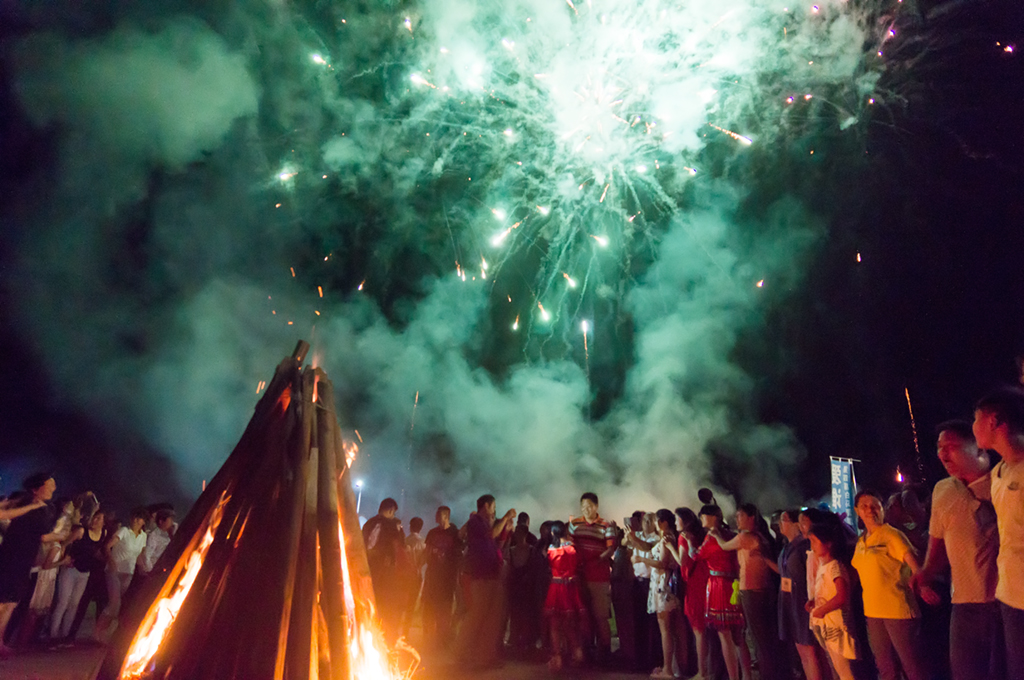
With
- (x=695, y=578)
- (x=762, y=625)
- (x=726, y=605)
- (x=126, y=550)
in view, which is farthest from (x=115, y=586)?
(x=762, y=625)

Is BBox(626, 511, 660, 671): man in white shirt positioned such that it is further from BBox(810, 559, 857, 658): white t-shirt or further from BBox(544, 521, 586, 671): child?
BBox(810, 559, 857, 658): white t-shirt

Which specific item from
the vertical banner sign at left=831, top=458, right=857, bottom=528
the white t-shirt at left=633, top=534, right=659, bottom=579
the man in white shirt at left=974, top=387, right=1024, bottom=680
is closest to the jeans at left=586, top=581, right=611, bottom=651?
the white t-shirt at left=633, top=534, right=659, bottom=579

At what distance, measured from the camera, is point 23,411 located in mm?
9883

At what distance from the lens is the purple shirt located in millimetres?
6352

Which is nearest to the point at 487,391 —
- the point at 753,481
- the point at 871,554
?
the point at 753,481

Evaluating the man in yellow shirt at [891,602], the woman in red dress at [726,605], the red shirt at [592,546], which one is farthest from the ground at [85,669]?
the man in yellow shirt at [891,602]

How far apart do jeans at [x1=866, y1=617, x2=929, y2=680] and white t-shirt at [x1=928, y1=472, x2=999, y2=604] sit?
33.5 inches

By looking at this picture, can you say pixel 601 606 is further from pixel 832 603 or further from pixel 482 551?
pixel 832 603

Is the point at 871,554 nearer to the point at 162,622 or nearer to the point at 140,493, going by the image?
the point at 162,622

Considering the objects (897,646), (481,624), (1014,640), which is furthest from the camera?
(481,624)

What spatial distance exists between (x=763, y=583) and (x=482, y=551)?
2833 millimetres

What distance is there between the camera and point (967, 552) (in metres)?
3.07

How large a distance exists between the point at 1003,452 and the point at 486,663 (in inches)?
201

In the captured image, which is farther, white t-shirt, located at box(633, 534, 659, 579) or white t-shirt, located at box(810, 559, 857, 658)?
white t-shirt, located at box(633, 534, 659, 579)
